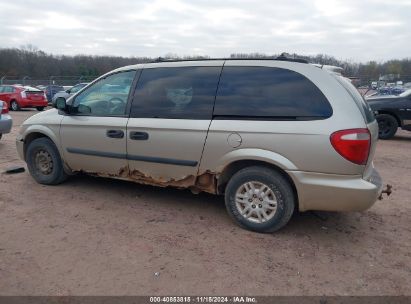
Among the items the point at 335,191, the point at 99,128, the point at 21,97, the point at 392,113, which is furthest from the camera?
the point at 21,97

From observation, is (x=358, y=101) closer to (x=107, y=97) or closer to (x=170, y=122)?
(x=170, y=122)

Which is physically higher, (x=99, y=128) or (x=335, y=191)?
(x=99, y=128)

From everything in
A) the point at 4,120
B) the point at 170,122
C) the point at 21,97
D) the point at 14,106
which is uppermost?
the point at 170,122

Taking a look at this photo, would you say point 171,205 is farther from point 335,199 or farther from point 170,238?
point 335,199

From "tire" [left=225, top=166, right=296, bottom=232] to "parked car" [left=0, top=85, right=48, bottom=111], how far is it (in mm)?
18336

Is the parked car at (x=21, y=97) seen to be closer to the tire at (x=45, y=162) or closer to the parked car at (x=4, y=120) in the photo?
the parked car at (x=4, y=120)

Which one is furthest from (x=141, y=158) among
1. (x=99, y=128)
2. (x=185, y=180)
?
(x=99, y=128)

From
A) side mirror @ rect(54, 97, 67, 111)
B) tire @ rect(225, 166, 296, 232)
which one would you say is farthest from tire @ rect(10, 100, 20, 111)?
tire @ rect(225, 166, 296, 232)

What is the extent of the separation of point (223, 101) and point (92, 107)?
1902mm

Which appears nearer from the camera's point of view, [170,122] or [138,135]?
[170,122]

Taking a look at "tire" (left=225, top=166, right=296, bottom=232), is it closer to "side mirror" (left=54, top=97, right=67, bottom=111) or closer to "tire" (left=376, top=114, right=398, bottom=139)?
"side mirror" (left=54, top=97, right=67, bottom=111)

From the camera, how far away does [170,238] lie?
3.85 meters

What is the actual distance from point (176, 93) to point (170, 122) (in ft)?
1.19

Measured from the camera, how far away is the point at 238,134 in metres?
3.88
